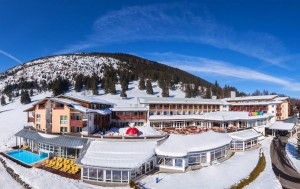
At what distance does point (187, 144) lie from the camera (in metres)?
32.8

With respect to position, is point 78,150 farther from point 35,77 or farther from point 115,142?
point 35,77

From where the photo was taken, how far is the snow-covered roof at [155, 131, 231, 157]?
3086cm

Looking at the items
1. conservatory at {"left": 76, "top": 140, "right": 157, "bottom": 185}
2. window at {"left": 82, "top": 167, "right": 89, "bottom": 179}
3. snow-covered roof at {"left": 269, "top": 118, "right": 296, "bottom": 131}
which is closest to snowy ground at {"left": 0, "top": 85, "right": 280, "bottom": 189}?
window at {"left": 82, "top": 167, "right": 89, "bottom": 179}

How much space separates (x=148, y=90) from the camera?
96.2m

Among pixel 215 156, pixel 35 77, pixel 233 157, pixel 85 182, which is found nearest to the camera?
pixel 85 182

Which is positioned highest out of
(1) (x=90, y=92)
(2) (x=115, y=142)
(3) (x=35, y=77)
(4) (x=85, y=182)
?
(3) (x=35, y=77)

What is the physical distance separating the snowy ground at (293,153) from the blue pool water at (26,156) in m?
37.7

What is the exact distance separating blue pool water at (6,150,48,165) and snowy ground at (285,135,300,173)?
37.7m

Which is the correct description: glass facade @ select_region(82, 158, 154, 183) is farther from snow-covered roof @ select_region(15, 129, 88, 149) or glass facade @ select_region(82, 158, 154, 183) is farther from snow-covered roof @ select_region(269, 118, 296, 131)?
snow-covered roof @ select_region(269, 118, 296, 131)

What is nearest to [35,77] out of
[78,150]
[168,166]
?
[78,150]

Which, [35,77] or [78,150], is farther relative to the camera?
[35,77]

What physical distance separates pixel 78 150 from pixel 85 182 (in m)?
8.57

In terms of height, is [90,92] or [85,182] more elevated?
[90,92]

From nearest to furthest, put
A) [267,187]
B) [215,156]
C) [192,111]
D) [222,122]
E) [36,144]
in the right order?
1. [267,187]
2. [215,156]
3. [36,144]
4. [222,122]
5. [192,111]
